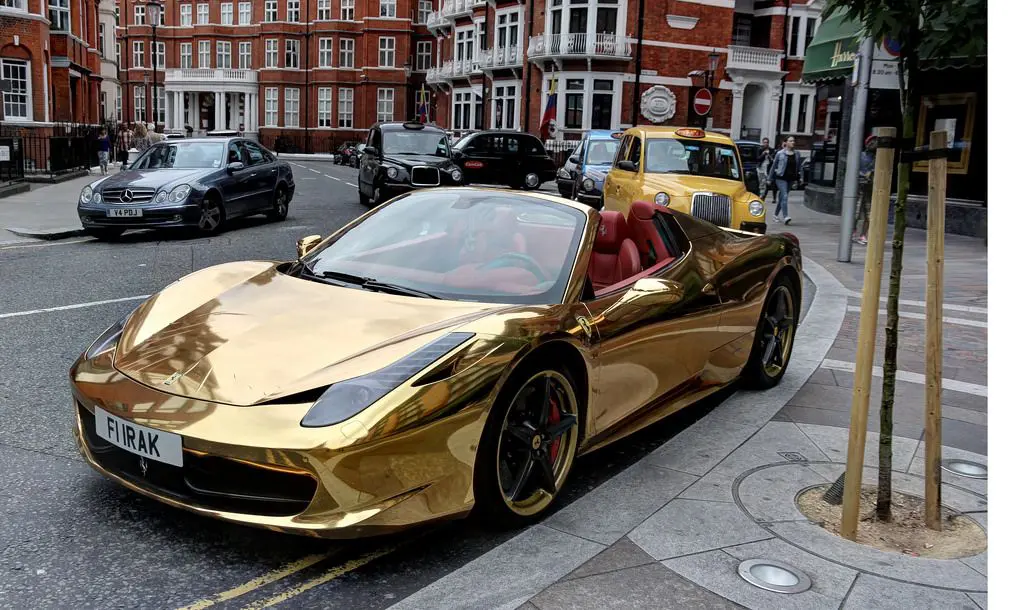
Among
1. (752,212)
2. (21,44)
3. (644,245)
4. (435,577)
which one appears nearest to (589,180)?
(752,212)

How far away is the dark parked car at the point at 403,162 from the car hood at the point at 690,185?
6.17 meters

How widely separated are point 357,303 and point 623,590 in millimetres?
1597

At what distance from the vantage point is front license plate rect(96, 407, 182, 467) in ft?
10.1

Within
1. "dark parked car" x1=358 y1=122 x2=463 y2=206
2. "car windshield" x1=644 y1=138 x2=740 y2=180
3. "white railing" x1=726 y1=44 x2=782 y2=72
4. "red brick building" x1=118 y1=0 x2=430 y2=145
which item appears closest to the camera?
"car windshield" x1=644 y1=138 x2=740 y2=180

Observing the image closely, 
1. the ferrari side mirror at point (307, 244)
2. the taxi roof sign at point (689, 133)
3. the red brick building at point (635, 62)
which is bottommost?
the ferrari side mirror at point (307, 244)

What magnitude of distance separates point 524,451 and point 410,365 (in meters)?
0.68

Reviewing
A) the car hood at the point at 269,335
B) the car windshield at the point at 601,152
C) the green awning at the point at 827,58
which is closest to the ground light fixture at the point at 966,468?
the car hood at the point at 269,335

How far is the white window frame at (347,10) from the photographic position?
6800 centimetres

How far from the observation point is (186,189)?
13.2 meters

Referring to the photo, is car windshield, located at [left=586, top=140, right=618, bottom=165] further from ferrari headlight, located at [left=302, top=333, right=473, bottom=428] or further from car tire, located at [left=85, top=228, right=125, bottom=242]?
ferrari headlight, located at [left=302, top=333, right=473, bottom=428]

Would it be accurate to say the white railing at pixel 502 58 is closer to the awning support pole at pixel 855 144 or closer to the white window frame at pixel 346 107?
the white window frame at pixel 346 107

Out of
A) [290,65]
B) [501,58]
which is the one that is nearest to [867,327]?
[501,58]

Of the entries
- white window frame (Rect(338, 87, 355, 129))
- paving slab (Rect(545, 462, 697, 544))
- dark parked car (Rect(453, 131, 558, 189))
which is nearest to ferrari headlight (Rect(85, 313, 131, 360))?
paving slab (Rect(545, 462, 697, 544))

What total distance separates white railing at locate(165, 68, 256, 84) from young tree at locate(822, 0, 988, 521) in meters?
73.0
